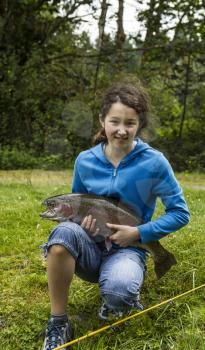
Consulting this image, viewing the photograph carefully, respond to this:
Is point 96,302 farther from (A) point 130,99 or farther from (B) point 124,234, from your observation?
(A) point 130,99

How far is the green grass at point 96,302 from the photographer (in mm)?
2742

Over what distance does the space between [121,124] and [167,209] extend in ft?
1.76

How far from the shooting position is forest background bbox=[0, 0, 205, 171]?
1488 cm

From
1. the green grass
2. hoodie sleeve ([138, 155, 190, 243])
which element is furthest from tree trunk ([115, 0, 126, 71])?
hoodie sleeve ([138, 155, 190, 243])

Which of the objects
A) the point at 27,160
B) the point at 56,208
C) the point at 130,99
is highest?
the point at 130,99

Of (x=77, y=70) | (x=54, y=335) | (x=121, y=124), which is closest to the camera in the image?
(x=54, y=335)

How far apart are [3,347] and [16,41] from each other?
43.4ft

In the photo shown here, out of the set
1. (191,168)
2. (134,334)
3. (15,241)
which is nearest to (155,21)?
(191,168)

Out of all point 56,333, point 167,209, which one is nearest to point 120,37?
point 167,209

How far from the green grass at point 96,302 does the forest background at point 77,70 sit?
10093 millimetres

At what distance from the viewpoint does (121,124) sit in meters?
2.94

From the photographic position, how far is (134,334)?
111 inches

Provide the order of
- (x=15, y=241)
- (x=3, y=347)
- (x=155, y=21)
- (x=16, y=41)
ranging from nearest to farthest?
(x=3, y=347) < (x=15, y=241) < (x=16, y=41) < (x=155, y=21)

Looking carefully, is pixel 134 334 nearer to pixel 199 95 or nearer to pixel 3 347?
pixel 3 347
